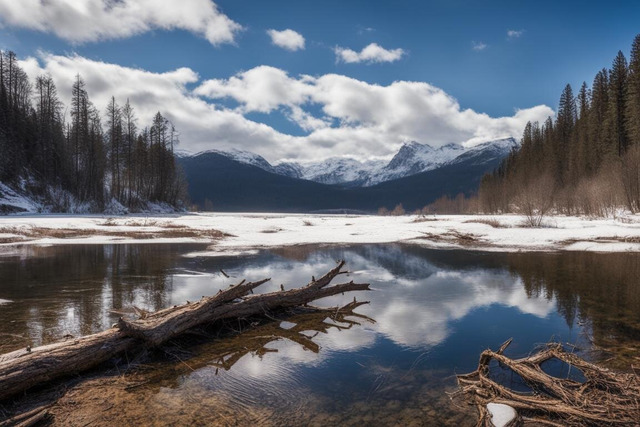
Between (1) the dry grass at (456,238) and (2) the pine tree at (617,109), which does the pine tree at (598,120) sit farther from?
(1) the dry grass at (456,238)

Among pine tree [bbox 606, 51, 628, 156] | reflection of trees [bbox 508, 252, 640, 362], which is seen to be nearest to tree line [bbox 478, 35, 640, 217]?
Answer: pine tree [bbox 606, 51, 628, 156]

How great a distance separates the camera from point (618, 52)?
66562 mm

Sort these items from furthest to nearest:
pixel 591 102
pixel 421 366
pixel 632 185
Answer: pixel 591 102 < pixel 632 185 < pixel 421 366

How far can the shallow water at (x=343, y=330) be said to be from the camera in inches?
206

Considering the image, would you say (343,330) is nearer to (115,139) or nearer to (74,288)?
(74,288)

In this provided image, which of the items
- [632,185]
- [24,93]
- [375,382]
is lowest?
[375,382]

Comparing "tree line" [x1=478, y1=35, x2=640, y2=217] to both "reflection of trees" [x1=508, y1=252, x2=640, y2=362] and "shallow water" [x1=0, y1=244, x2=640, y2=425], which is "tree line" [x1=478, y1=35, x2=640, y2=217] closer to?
"reflection of trees" [x1=508, y1=252, x2=640, y2=362]

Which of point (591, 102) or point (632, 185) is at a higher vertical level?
point (591, 102)

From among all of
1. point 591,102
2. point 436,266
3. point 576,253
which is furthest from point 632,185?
point 591,102

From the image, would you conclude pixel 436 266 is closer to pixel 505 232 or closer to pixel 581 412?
pixel 581 412

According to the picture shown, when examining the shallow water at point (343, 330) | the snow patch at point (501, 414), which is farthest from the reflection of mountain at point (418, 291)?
the snow patch at point (501, 414)

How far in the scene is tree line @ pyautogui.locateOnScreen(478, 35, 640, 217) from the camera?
137 ft

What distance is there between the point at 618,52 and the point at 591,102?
34.6 ft

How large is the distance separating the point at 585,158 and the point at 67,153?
92744 millimetres
